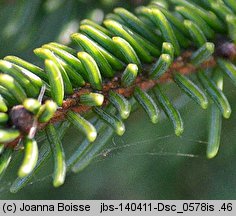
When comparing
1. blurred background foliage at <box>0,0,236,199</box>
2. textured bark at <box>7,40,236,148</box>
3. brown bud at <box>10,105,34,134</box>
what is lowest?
blurred background foliage at <box>0,0,236,199</box>

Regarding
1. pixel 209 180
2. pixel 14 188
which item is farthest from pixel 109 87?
pixel 209 180

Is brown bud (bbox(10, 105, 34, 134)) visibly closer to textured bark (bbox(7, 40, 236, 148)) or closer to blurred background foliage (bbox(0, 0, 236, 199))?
textured bark (bbox(7, 40, 236, 148))

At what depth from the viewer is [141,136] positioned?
75 cm

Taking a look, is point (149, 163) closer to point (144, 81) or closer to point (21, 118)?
point (144, 81)

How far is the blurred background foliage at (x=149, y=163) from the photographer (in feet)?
2.33

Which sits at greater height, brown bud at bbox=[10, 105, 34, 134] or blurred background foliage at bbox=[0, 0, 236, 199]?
brown bud at bbox=[10, 105, 34, 134]

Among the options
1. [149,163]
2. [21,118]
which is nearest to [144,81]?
[21,118]

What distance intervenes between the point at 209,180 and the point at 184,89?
33 cm

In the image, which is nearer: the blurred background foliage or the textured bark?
the textured bark

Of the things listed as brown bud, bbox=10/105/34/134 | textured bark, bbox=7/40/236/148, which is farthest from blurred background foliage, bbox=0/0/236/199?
brown bud, bbox=10/105/34/134

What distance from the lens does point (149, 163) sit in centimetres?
78

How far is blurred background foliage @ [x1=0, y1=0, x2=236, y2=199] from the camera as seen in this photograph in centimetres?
71

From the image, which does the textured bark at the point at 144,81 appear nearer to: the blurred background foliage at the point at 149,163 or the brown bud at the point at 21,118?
the brown bud at the point at 21,118

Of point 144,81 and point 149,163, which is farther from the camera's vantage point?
point 149,163
